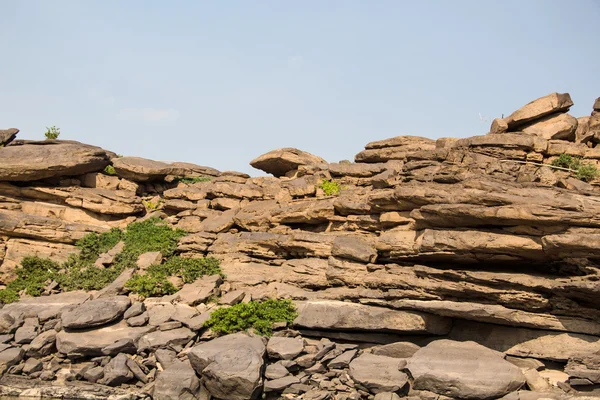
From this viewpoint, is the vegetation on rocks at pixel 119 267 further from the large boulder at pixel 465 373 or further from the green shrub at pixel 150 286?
the large boulder at pixel 465 373

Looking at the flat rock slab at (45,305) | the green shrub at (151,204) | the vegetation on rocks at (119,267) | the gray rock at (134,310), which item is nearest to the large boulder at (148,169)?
the green shrub at (151,204)

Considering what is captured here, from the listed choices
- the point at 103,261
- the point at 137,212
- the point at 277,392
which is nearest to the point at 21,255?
the point at 103,261

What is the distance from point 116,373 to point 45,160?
14.7m

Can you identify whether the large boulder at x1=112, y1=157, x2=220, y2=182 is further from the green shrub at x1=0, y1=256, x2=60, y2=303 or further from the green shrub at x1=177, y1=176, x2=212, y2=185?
the green shrub at x1=0, y1=256, x2=60, y2=303

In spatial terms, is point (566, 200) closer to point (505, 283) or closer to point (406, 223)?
point (505, 283)

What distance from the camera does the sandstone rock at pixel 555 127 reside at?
857 inches

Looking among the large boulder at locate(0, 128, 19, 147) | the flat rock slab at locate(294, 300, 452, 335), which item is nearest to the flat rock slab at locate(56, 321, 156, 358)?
the flat rock slab at locate(294, 300, 452, 335)

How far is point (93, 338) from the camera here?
1802 cm

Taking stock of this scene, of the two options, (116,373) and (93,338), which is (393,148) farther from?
(116,373)

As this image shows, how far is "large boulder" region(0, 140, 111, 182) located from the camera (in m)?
26.6

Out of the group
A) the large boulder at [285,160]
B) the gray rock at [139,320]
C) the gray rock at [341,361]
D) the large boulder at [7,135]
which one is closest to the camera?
the gray rock at [341,361]

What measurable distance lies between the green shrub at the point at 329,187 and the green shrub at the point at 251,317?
6.91 metres

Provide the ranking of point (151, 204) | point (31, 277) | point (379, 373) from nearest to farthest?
point (379, 373)
point (31, 277)
point (151, 204)

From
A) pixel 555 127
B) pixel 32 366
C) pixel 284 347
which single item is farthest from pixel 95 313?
pixel 555 127
